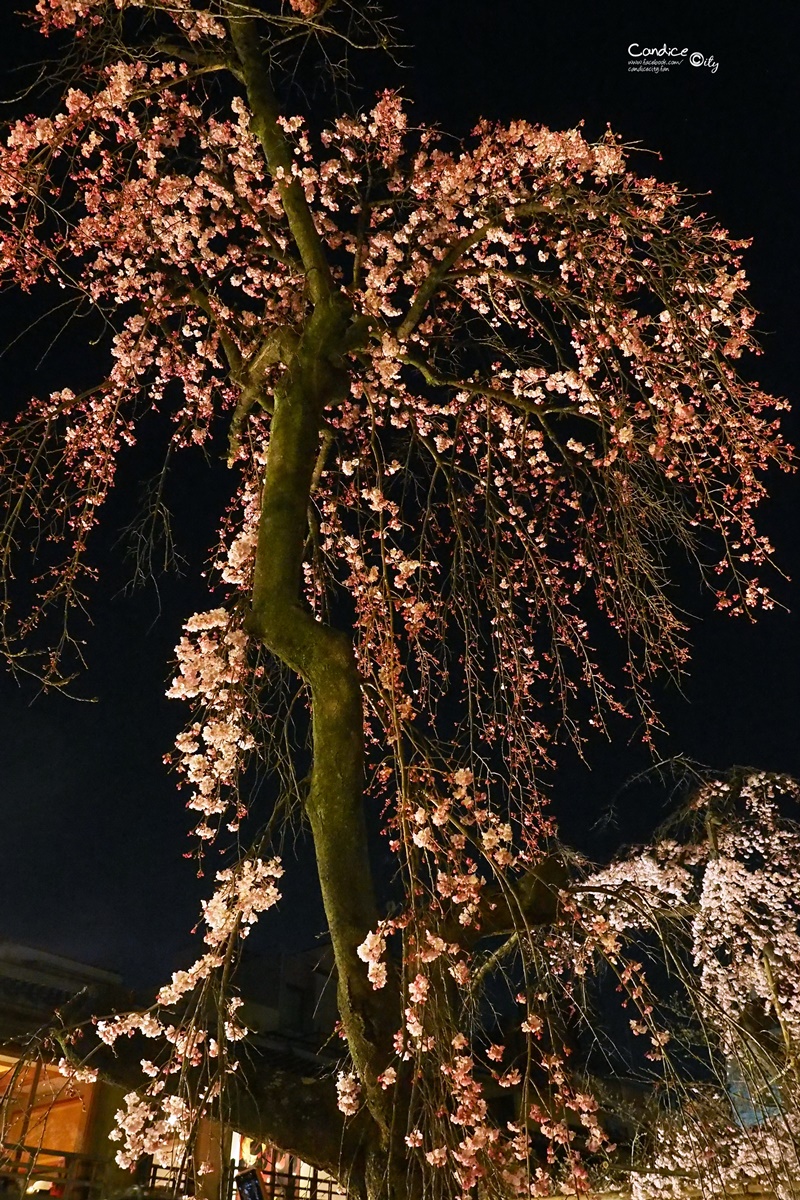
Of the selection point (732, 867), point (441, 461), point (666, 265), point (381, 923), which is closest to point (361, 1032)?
point (381, 923)

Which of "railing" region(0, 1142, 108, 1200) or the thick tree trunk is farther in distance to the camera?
"railing" region(0, 1142, 108, 1200)

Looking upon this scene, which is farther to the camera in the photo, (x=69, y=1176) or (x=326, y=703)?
(x=69, y=1176)

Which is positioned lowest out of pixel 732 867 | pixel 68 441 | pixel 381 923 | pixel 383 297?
pixel 381 923

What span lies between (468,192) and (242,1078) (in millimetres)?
5219

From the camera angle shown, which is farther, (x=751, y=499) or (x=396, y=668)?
(x=751, y=499)

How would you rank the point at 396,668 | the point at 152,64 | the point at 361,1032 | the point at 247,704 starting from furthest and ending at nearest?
the point at 152,64 < the point at 247,704 < the point at 396,668 < the point at 361,1032

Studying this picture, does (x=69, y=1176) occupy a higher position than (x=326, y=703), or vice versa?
(x=326, y=703)

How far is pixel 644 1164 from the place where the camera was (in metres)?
4.95

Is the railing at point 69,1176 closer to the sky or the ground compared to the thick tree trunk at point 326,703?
closer to the ground

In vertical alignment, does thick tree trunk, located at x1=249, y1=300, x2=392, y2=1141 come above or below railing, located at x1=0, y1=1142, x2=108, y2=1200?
above

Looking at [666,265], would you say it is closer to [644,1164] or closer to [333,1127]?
[333,1127]

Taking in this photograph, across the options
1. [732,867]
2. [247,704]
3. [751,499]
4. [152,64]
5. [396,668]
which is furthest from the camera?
[732,867]

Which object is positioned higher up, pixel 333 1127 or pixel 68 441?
pixel 68 441

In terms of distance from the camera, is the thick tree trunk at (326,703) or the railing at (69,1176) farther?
the railing at (69,1176)
